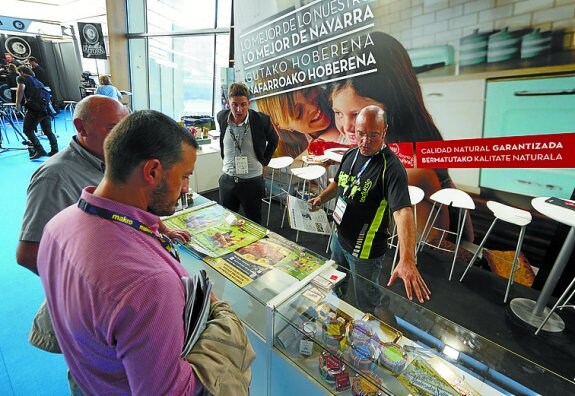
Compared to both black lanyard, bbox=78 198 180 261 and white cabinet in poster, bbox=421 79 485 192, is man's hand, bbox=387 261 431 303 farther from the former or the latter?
white cabinet in poster, bbox=421 79 485 192

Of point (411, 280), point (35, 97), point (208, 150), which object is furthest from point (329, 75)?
point (35, 97)

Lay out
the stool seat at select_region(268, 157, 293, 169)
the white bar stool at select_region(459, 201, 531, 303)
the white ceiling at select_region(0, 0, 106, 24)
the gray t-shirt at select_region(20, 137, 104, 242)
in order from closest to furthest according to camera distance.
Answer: the gray t-shirt at select_region(20, 137, 104, 242) < the white bar stool at select_region(459, 201, 531, 303) < the stool seat at select_region(268, 157, 293, 169) < the white ceiling at select_region(0, 0, 106, 24)

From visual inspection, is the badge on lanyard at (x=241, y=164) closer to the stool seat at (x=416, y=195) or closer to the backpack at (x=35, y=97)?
the stool seat at (x=416, y=195)

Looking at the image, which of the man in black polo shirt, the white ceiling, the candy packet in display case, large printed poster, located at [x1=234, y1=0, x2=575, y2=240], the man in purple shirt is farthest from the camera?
the white ceiling

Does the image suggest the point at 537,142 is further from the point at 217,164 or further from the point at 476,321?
the point at 217,164

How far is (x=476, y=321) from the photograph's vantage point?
2.35 metres

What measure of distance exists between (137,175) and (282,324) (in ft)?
2.47

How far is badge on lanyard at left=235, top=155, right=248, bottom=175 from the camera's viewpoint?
262 centimetres

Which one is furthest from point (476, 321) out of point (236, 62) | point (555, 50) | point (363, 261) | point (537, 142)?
point (236, 62)

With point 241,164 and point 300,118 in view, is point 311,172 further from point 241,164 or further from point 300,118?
point 241,164

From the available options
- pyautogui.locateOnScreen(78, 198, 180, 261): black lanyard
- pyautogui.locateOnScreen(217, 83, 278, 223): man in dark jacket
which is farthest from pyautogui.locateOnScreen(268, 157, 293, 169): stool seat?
pyautogui.locateOnScreen(78, 198, 180, 261): black lanyard

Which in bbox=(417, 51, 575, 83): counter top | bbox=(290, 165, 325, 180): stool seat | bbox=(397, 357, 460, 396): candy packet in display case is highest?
bbox=(417, 51, 575, 83): counter top

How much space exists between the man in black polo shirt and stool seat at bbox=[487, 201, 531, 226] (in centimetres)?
139

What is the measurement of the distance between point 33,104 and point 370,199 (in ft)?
22.5
